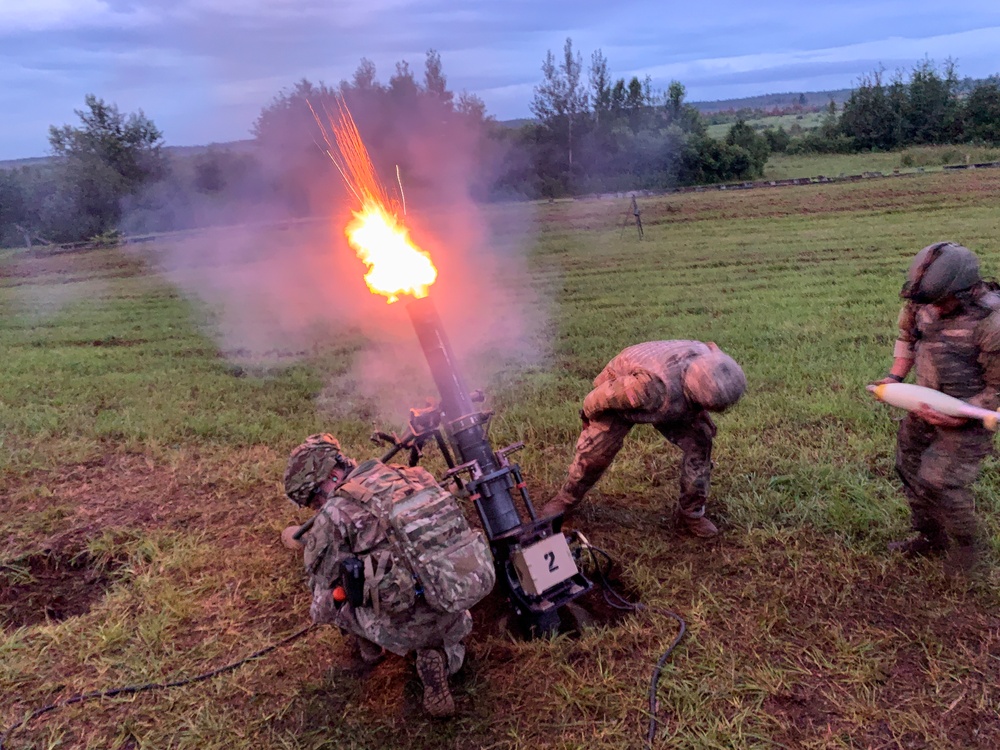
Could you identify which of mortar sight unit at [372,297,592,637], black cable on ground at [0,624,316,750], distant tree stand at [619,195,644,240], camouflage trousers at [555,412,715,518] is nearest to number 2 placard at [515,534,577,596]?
mortar sight unit at [372,297,592,637]

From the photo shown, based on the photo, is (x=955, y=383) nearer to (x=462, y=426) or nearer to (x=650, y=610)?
(x=650, y=610)

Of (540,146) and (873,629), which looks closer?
(873,629)

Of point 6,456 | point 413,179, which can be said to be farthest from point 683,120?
point 6,456

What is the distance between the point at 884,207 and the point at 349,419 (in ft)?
49.5

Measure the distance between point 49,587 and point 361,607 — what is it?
2.78m

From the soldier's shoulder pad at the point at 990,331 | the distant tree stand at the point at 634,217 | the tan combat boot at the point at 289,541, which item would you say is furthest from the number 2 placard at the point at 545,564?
the distant tree stand at the point at 634,217

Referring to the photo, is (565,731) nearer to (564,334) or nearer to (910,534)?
(910,534)

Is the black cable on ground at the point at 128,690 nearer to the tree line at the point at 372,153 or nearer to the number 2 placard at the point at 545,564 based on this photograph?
the number 2 placard at the point at 545,564

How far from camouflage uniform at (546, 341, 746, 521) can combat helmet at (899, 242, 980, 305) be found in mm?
975

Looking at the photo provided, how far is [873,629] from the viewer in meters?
3.61

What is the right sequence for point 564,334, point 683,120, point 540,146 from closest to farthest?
point 564,334
point 540,146
point 683,120

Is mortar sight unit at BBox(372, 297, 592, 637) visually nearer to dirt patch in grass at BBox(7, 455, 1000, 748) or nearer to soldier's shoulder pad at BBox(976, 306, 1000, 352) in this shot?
dirt patch in grass at BBox(7, 455, 1000, 748)

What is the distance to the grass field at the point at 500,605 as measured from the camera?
328 cm

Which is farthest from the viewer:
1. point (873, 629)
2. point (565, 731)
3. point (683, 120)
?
point (683, 120)
